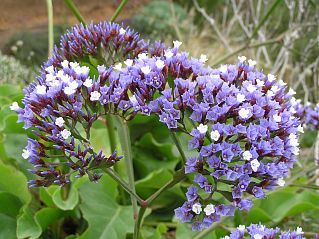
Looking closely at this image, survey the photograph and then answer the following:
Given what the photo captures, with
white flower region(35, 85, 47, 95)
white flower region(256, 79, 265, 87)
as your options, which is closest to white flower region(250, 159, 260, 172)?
white flower region(256, 79, 265, 87)

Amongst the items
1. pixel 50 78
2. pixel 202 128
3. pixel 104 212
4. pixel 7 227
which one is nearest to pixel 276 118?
pixel 202 128

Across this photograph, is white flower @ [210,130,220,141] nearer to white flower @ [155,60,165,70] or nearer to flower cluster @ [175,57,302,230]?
flower cluster @ [175,57,302,230]

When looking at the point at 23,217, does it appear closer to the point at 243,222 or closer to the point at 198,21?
the point at 243,222

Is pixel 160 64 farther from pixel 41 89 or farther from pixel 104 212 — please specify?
pixel 104 212

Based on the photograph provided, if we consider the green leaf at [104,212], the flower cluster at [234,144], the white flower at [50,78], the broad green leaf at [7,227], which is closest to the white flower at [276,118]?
the flower cluster at [234,144]

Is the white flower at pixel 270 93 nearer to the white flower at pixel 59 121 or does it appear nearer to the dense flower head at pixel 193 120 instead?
the dense flower head at pixel 193 120

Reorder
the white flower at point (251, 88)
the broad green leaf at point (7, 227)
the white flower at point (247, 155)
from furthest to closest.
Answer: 1. the broad green leaf at point (7, 227)
2. the white flower at point (251, 88)
3. the white flower at point (247, 155)

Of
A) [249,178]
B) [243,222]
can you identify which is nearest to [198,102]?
[249,178]
